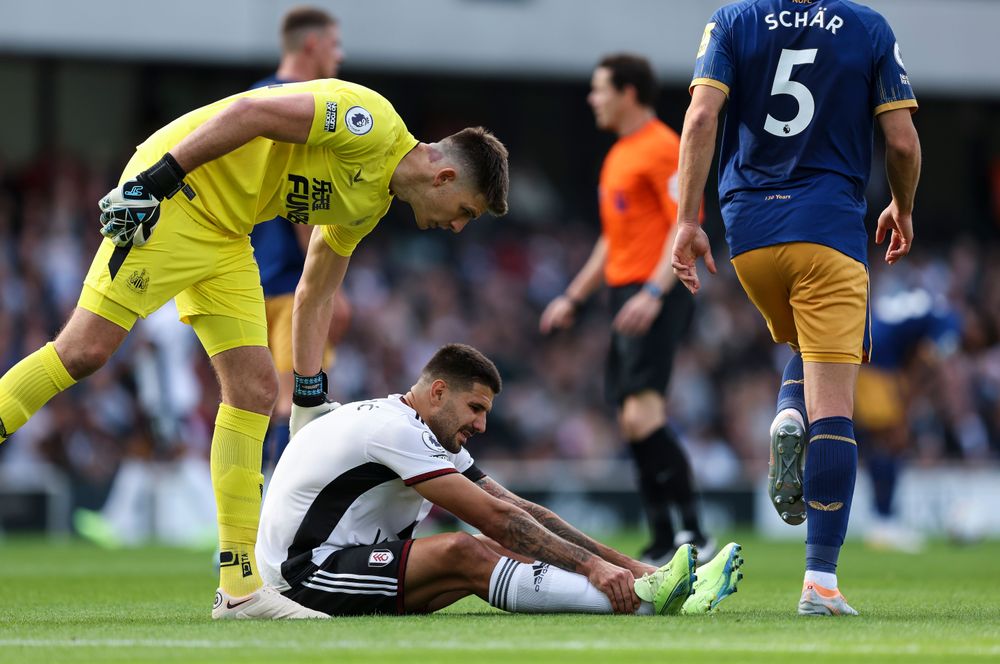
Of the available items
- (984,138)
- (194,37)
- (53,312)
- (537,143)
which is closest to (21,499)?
(53,312)

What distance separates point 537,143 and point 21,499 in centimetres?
1117

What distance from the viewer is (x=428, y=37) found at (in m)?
20.8

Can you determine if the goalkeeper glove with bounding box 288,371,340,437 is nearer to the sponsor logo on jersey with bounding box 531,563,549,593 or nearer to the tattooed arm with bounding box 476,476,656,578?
the tattooed arm with bounding box 476,476,656,578

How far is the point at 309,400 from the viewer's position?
6.84m

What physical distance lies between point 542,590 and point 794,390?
1.37 metres

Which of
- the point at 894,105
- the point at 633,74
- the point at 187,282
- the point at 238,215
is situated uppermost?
the point at 633,74

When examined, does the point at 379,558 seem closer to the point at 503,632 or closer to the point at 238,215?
the point at 503,632

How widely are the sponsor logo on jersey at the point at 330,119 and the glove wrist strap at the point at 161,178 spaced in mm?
545

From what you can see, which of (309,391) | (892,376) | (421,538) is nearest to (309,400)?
(309,391)

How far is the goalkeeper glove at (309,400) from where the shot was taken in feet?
22.4

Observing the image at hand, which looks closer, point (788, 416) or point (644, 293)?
point (788, 416)

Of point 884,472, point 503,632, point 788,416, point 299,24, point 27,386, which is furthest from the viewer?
point 884,472

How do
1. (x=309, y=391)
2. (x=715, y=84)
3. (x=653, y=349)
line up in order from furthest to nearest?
1. (x=653, y=349)
2. (x=309, y=391)
3. (x=715, y=84)

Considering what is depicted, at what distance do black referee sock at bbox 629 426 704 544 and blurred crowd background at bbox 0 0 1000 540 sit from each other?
254 inches
